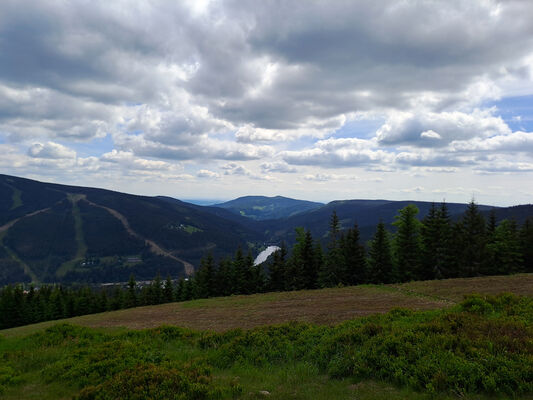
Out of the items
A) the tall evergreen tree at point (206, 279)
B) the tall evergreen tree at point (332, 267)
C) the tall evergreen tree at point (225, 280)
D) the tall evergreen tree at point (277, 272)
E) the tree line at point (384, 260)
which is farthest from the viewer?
the tall evergreen tree at point (206, 279)

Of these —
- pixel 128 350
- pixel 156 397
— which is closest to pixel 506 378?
pixel 156 397

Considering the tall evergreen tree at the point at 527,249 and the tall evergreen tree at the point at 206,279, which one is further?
the tall evergreen tree at the point at 206,279

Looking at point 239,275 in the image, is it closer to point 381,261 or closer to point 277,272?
point 277,272

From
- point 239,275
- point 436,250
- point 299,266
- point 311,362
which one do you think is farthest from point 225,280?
point 311,362

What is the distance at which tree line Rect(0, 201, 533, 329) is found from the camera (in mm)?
43562

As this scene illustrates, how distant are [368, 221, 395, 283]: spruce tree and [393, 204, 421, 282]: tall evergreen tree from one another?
4.39 ft

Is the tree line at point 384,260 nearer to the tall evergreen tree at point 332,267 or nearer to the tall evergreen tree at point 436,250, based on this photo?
the tall evergreen tree at point 436,250

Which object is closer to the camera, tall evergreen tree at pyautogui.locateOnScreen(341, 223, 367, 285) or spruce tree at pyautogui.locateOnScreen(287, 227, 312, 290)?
tall evergreen tree at pyautogui.locateOnScreen(341, 223, 367, 285)

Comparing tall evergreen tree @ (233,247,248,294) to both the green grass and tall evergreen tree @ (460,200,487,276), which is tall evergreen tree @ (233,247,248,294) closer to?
tall evergreen tree @ (460,200,487,276)

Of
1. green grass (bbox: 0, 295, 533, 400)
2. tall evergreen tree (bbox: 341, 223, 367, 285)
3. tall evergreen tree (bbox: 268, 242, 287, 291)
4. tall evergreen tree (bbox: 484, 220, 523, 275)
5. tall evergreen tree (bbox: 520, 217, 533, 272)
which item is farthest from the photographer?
tall evergreen tree (bbox: 268, 242, 287, 291)

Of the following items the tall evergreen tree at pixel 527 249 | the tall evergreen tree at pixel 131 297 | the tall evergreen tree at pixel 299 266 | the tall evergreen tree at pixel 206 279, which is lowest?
the tall evergreen tree at pixel 131 297

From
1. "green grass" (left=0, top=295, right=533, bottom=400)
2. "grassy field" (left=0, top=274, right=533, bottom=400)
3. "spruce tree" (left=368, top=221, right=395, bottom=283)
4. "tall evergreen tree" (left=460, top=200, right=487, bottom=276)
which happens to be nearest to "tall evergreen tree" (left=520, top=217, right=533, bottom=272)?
"tall evergreen tree" (left=460, top=200, right=487, bottom=276)

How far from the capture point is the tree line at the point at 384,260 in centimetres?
4356

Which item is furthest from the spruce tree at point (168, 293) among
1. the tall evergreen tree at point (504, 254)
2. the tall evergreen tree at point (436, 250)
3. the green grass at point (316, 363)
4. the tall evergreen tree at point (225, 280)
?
the tall evergreen tree at point (504, 254)
